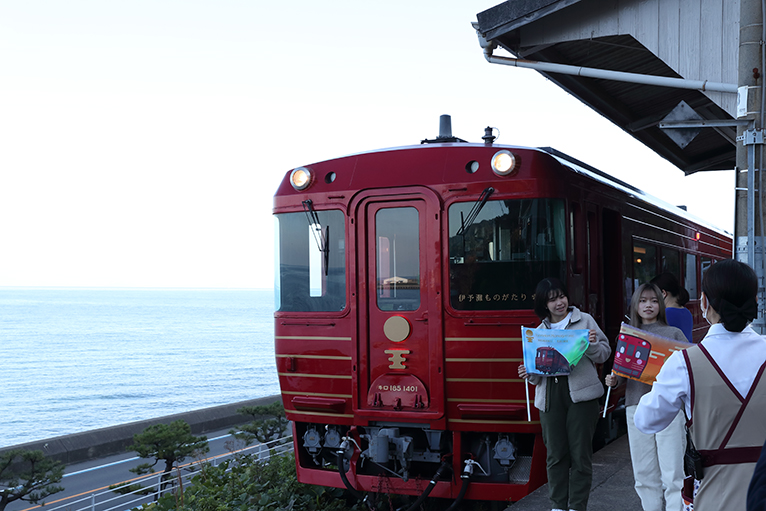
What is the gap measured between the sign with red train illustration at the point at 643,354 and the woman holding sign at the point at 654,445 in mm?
512

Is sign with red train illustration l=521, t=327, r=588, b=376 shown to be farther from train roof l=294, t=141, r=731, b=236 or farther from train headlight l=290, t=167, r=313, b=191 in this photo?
train headlight l=290, t=167, r=313, b=191

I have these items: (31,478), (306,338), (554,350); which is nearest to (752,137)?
(554,350)

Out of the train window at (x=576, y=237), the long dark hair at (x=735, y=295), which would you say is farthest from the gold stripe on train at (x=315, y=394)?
the long dark hair at (x=735, y=295)

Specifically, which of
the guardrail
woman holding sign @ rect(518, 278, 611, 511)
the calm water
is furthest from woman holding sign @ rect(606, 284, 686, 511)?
the calm water

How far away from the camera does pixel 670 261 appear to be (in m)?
9.48

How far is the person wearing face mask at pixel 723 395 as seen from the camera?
2.39 meters

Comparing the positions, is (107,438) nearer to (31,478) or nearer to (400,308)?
(31,478)

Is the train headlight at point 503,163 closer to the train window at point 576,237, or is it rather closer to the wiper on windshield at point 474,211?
the wiper on windshield at point 474,211

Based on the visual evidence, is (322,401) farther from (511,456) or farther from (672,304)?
(672,304)

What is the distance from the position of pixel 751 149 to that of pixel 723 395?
2258 millimetres

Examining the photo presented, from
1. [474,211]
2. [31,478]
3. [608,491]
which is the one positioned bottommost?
[31,478]

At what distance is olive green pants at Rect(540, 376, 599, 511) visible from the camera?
481 centimetres

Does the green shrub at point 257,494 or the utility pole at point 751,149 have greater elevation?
the utility pole at point 751,149

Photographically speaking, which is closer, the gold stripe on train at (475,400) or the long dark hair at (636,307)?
the long dark hair at (636,307)
